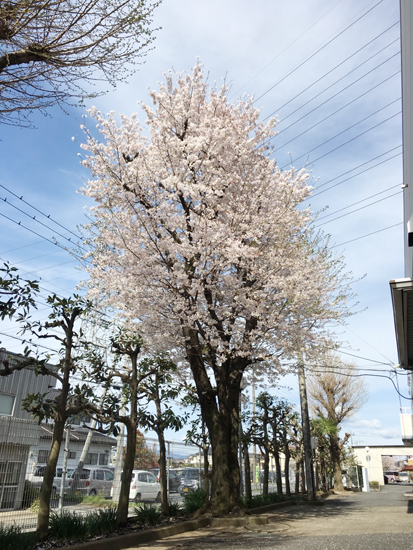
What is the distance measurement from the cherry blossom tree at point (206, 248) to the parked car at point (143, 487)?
29.3ft

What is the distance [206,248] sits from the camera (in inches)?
404

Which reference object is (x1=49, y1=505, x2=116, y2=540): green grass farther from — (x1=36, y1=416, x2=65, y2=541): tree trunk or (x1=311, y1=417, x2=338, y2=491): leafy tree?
(x1=311, y1=417, x2=338, y2=491): leafy tree

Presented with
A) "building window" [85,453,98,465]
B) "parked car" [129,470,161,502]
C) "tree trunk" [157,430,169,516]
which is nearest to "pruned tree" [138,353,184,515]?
"tree trunk" [157,430,169,516]

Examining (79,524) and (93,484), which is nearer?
(79,524)

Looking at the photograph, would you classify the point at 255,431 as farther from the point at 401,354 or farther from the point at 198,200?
the point at 198,200

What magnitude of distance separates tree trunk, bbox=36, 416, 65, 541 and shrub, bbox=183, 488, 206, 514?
5317mm

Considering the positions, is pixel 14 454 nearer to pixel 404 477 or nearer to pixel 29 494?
pixel 29 494

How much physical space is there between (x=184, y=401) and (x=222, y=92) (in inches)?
348

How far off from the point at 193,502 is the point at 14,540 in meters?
6.51

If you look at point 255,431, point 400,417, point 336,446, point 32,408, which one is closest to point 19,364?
point 32,408

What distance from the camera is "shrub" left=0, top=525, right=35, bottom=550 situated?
217 inches

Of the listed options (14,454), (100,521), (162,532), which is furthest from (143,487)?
(14,454)

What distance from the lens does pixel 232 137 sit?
37.3 feet

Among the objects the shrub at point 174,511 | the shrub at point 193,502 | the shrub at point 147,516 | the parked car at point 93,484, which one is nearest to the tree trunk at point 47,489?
the parked car at point 93,484
